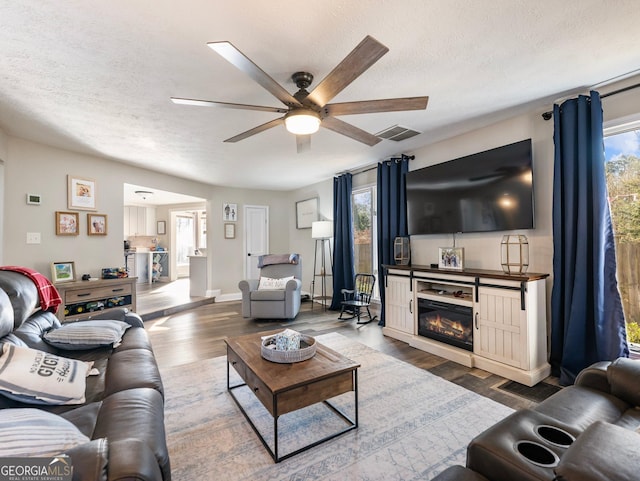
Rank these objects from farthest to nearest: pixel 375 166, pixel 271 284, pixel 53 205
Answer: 1. pixel 271 284
2. pixel 375 166
3. pixel 53 205

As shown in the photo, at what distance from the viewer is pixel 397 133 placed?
3.46 meters

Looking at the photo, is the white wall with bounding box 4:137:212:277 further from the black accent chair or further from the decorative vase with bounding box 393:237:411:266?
the decorative vase with bounding box 393:237:411:266

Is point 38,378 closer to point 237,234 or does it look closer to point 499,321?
point 499,321

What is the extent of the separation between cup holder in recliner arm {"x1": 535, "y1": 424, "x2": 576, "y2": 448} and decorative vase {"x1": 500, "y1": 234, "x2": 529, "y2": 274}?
1.97 metres

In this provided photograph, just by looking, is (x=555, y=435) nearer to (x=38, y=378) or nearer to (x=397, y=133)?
(x=38, y=378)

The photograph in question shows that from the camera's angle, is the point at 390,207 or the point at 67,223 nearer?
the point at 67,223

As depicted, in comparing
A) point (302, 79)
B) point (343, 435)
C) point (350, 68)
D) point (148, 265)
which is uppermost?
point (302, 79)

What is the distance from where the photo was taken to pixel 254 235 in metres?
6.90

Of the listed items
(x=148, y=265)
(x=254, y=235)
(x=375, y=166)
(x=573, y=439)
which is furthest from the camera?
(x=148, y=265)

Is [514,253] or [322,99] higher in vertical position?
[322,99]

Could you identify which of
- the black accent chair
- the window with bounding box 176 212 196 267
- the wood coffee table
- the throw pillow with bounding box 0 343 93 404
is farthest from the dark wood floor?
the window with bounding box 176 212 196 267

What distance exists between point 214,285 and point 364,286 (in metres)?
3.26

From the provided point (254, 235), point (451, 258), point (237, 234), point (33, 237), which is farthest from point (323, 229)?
point (33, 237)

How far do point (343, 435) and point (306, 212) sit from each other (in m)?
5.07
